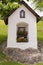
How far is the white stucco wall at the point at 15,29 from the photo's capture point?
2011 centimetres

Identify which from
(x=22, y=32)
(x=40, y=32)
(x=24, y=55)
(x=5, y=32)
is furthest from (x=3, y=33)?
(x=24, y=55)

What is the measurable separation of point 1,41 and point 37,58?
4.91 meters

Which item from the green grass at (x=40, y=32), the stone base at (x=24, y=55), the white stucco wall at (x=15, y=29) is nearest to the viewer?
the stone base at (x=24, y=55)

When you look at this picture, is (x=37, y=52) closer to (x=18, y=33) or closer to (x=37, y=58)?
(x=37, y=58)

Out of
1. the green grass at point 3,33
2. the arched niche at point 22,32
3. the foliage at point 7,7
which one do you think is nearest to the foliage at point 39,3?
the foliage at point 7,7

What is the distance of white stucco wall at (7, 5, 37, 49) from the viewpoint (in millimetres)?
20109

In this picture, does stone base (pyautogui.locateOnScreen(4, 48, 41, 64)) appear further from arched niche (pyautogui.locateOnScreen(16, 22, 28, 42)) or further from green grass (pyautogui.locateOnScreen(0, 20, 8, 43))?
green grass (pyautogui.locateOnScreen(0, 20, 8, 43))

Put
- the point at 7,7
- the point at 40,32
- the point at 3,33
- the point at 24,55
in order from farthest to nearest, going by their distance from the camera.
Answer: the point at 40,32
the point at 3,33
the point at 7,7
the point at 24,55

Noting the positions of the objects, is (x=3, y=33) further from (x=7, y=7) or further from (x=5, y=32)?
(x=7, y=7)

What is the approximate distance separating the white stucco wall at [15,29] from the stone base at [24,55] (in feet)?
1.61

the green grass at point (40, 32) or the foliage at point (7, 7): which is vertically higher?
the foliage at point (7, 7)

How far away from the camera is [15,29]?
66.5 feet

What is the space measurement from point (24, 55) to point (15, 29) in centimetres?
234

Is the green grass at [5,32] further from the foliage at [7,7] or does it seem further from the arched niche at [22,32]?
the foliage at [7,7]
